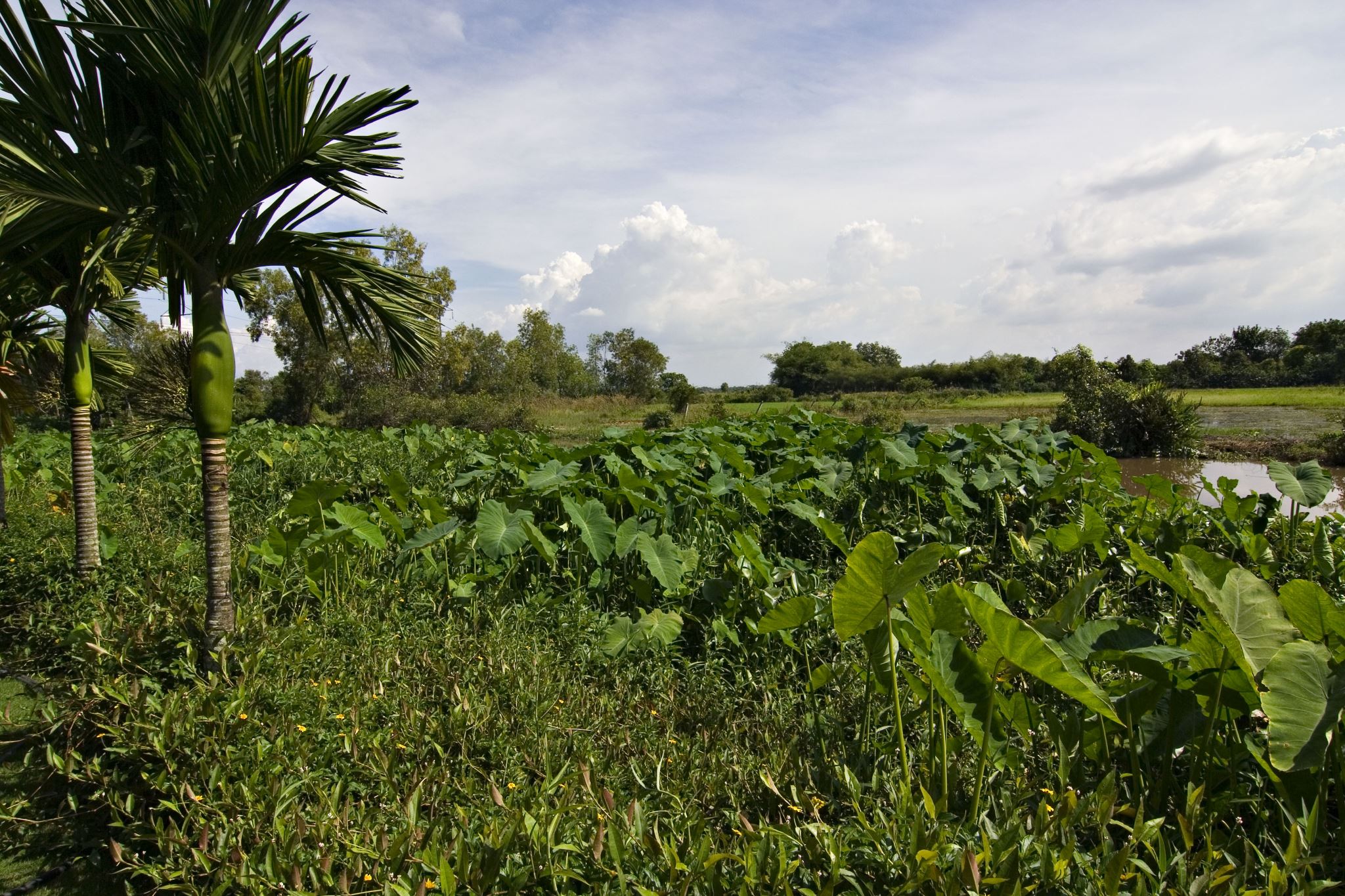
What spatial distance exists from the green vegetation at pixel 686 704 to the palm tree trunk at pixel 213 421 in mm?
167

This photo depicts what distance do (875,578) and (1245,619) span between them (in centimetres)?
85

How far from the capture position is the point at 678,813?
2029 mm

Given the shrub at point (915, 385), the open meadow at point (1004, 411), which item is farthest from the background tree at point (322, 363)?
the shrub at point (915, 385)

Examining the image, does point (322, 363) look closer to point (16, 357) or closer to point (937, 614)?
point (16, 357)

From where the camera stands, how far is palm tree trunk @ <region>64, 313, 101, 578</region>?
409cm

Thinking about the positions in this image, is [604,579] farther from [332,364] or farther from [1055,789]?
[332,364]

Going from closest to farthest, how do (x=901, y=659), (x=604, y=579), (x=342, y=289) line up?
→ 1. (x=901, y=659)
2. (x=342, y=289)
3. (x=604, y=579)

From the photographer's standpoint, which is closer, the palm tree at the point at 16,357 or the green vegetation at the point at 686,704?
the green vegetation at the point at 686,704

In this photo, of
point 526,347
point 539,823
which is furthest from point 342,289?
point 526,347

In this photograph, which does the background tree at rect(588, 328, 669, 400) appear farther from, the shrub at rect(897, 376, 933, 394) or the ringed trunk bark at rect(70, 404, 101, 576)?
the ringed trunk bark at rect(70, 404, 101, 576)

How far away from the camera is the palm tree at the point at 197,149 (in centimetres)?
268

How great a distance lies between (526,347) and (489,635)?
3576 cm

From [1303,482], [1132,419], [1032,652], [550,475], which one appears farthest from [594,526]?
[1132,419]

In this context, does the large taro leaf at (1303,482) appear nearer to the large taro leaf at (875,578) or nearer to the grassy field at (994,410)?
the large taro leaf at (875,578)
